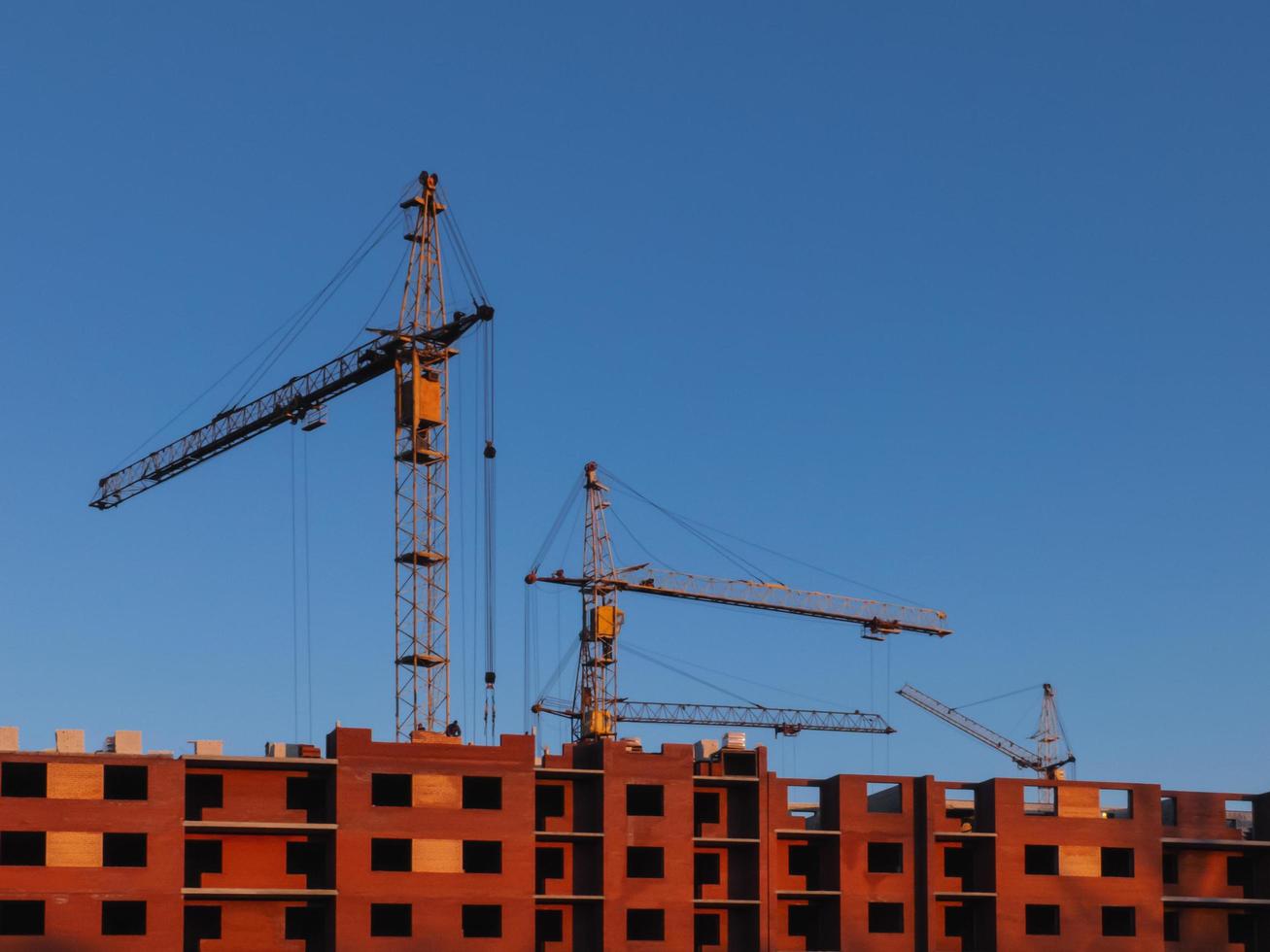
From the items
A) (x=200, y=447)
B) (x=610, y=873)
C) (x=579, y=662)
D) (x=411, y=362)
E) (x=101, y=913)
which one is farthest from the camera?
(x=579, y=662)

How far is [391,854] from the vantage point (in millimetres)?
106688

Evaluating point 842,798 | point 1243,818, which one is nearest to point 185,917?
point 842,798

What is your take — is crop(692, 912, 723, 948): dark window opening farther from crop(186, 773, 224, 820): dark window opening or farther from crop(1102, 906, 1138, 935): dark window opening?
crop(186, 773, 224, 820): dark window opening

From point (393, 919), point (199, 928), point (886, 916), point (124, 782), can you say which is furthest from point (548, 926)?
point (124, 782)

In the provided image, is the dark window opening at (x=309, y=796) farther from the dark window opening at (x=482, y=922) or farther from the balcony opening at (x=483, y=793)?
the dark window opening at (x=482, y=922)

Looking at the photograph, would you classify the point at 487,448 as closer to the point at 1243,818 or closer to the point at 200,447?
the point at 200,447

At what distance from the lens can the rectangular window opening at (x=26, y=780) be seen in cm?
10262

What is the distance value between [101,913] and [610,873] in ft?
81.9

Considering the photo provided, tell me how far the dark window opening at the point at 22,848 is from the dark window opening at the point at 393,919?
16.1m

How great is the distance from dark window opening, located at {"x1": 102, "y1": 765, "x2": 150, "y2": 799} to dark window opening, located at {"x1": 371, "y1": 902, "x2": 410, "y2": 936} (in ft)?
41.4

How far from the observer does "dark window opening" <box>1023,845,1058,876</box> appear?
11650 centimetres

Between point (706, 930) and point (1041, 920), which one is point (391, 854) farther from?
point (1041, 920)

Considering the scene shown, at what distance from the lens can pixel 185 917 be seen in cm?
10450

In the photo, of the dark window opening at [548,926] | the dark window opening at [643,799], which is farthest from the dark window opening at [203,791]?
the dark window opening at [643,799]
